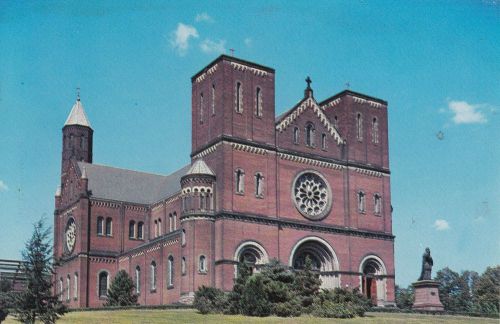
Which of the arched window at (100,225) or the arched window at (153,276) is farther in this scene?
the arched window at (100,225)

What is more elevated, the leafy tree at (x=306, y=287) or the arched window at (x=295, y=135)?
the arched window at (x=295, y=135)

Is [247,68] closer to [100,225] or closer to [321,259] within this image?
[321,259]

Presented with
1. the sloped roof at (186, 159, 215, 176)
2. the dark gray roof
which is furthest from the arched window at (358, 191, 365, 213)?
the dark gray roof

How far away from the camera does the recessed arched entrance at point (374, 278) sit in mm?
68938

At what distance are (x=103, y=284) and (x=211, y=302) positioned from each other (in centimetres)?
2775

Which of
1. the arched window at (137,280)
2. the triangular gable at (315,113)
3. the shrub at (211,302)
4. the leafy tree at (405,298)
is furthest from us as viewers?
the leafy tree at (405,298)

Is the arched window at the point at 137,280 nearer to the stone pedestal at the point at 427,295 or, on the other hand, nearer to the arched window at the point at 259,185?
the arched window at the point at 259,185

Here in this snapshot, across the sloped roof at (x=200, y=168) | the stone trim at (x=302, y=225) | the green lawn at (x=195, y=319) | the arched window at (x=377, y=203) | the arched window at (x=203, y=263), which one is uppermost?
the sloped roof at (x=200, y=168)

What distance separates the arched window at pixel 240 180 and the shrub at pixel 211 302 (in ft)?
35.9

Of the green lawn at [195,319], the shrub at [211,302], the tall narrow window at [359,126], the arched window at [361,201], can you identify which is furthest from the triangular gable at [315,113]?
the green lawn at [195,319]

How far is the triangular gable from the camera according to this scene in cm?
6712

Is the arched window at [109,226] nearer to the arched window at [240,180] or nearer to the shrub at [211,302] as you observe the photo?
the arched window at [240,180]

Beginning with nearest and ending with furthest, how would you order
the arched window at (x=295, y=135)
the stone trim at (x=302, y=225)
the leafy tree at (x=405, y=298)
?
the stone trim at (x=302, y=225), the arched window at (x=295, y=135), the leafy tree at (x=405, y=298)

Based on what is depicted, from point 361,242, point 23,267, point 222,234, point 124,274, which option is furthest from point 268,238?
point 23,267
